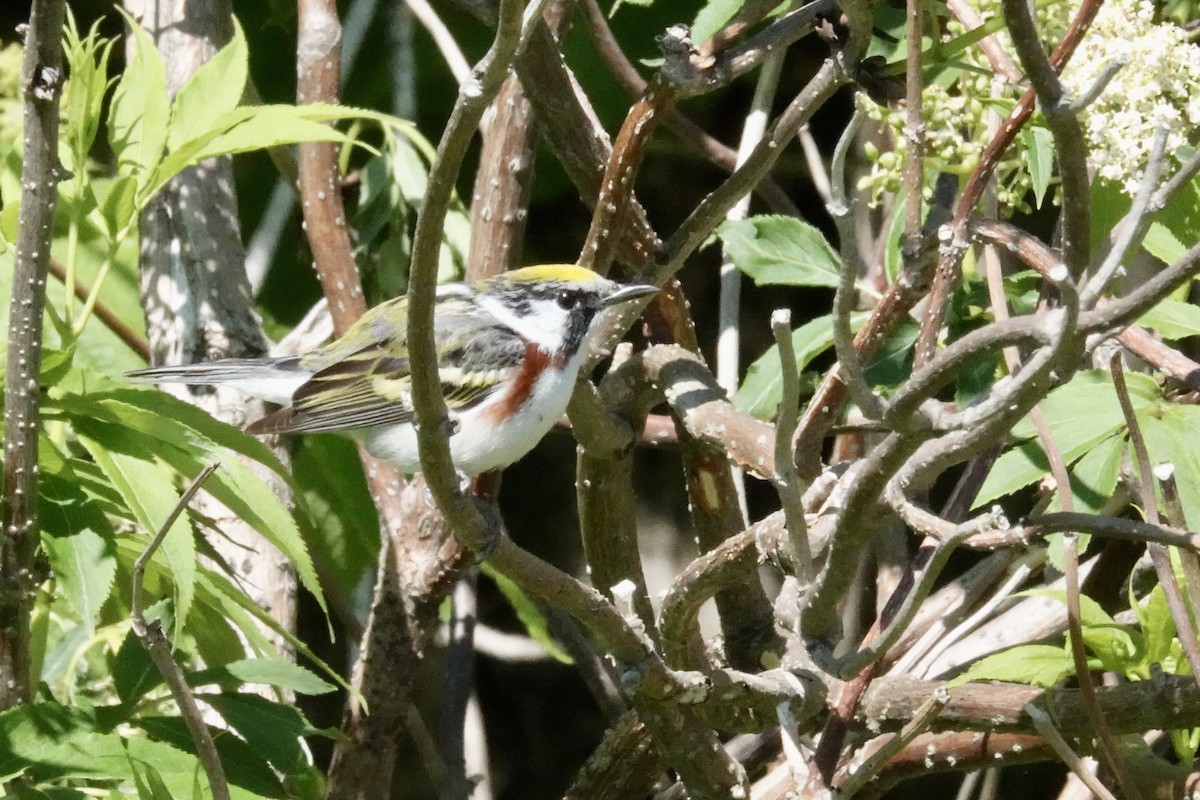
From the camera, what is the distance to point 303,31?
3.02 metres

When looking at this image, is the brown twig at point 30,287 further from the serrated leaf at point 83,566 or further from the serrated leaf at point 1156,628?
the serrated leaf at point 1156,628

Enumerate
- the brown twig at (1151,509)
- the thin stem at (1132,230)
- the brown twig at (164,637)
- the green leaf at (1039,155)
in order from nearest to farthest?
1. the thin stem at (1132,230)
2. the brown twig at (164,637)
3. the brown twig at (1151,509)
4. the green leaf at (1039,155)

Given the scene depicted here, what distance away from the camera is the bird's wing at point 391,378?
8.75 ft

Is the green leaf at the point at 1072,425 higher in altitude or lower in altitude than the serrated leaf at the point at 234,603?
higher

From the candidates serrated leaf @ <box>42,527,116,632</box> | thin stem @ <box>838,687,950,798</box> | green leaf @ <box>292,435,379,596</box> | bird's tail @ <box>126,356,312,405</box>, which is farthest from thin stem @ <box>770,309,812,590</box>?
green leaf @ <box>292,435,379,596</box>

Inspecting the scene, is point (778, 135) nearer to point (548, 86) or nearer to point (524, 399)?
point (548, 86)

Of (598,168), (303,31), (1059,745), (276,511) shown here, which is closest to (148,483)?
(276,511)

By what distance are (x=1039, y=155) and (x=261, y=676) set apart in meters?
1.38

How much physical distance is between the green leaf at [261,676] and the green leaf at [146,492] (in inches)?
8.4

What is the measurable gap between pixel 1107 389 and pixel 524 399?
1.15m

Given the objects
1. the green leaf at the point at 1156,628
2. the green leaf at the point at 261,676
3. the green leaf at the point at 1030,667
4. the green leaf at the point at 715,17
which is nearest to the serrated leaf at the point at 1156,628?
the green leaf at the point at 1156,628

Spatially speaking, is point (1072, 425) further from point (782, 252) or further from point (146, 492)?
point (146, 492)

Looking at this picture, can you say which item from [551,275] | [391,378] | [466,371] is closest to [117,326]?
[391,378]

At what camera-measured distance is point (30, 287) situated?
1.73 metres
